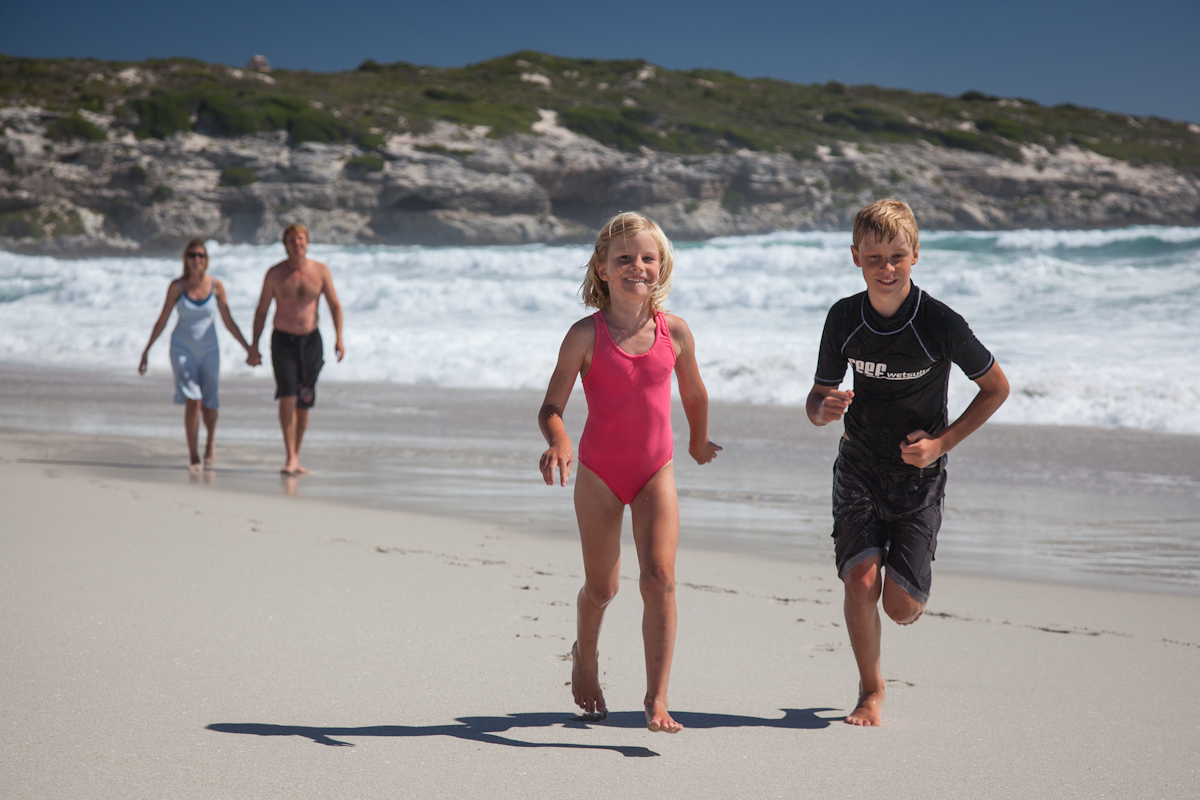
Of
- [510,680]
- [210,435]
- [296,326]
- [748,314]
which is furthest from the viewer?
[748,314]

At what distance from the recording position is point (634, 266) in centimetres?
283

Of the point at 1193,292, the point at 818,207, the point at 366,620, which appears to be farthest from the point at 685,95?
the point at 366,620

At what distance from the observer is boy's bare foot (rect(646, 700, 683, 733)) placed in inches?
102

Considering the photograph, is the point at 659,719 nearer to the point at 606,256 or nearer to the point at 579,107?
the point at 606,256

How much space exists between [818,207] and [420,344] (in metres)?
50.5

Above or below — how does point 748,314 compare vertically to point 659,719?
above

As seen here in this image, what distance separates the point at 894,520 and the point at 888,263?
2.39 feet

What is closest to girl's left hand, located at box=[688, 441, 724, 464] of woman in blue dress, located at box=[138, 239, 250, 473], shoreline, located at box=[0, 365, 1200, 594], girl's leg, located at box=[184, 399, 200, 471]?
shoreline, located at box=[0, 365, 1200, 594]

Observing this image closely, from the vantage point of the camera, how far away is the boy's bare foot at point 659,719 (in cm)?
260

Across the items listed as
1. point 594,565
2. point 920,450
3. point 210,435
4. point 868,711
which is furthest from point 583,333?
point 210,435

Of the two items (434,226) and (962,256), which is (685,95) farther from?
(962,256)

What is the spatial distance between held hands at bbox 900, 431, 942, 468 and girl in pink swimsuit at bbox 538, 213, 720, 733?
534mm

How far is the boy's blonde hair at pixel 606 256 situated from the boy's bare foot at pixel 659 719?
1084mm

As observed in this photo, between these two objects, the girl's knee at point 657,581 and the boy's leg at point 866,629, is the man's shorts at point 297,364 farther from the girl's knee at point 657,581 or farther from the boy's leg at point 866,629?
the boy's leg at point 866,629
